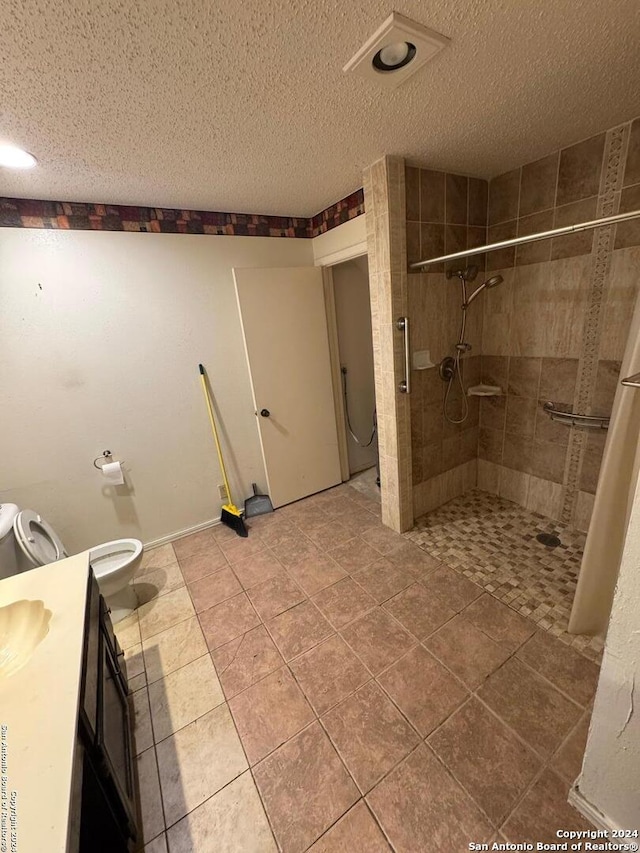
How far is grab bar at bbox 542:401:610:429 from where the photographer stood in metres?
1.91

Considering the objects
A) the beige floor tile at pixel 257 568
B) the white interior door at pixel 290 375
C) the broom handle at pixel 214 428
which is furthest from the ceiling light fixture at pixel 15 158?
the beige floor tile at pixel 257 568

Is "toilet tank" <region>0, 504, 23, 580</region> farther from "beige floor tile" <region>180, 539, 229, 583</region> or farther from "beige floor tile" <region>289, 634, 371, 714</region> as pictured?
"beige floor tile" <region>289, 634, 371, 714</region>

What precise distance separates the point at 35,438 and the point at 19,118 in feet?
5.14

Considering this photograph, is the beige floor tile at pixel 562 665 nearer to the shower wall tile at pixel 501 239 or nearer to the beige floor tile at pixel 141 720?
the beige floor tile at pixel 141 720

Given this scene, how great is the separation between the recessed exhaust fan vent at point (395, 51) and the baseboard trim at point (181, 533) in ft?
8.84

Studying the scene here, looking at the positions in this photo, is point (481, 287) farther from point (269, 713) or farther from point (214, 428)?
point (269, 713)

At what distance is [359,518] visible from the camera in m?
2.60

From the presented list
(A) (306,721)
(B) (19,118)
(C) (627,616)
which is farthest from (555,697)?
(B) (19,118)

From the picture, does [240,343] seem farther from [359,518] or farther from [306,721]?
[306,721]

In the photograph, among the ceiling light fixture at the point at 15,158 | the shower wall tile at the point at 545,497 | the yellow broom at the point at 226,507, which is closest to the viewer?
the ceiling light fixture at the point at 15,158

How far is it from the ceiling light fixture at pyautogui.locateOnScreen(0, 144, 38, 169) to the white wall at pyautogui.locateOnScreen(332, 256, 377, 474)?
6.42 ft

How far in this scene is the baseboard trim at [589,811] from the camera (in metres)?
0.95

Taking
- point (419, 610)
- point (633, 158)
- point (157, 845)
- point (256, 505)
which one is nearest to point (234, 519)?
point (256, 505)

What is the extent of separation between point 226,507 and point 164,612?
0.87 metres
